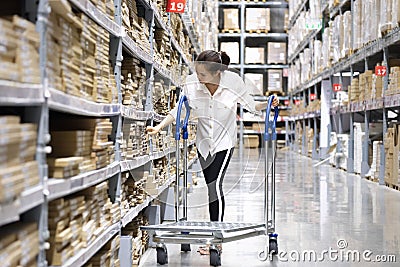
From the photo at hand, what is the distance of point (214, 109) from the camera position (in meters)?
4.98

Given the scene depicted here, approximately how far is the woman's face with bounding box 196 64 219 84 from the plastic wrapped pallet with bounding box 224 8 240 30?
19.2 m

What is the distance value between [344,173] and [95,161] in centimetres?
1040

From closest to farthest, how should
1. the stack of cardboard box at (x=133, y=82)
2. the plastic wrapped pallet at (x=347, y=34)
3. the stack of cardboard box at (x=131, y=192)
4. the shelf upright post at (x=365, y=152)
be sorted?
the stack of cardboard box at (x=131, y=192), the stack of cardboard box at (x=133, y=82), the shelf upright post at (x=365, y=152), the plastic wrapped pallet at (x=347, y=34)

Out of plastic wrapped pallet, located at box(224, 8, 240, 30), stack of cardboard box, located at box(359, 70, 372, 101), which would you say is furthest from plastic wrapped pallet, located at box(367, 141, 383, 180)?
plastic wrapped pallet, located at box(224, 8, 240, 30)

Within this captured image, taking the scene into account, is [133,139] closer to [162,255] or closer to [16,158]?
[162,255]

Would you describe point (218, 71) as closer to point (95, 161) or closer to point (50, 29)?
point (95, 161)

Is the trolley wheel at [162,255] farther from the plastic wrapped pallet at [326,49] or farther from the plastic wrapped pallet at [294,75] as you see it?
the plastic wrapped pallet at [294,75]

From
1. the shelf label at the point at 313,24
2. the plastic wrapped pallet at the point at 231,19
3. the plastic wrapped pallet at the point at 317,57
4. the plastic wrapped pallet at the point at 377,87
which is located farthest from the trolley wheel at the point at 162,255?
the plastic wrapped pallet at the point at 231,19

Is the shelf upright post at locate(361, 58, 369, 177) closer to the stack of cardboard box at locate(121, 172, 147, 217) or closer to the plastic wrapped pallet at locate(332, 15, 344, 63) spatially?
the plastic wrapped pallet at locate(332, 15, 344, 63)

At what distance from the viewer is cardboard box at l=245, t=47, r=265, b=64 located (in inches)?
947

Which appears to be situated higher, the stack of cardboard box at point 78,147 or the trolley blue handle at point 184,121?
the trolley blue handle at point 184,121

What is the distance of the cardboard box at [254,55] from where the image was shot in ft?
78.9

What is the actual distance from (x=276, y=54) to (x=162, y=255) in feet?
66.5

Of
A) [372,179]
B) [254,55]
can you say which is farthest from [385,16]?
[254,55]
